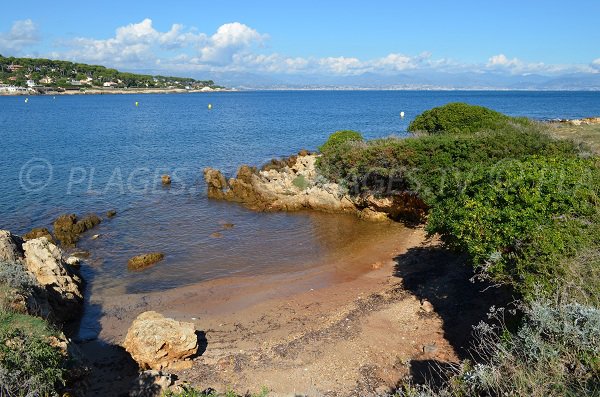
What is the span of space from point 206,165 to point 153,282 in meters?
24.8

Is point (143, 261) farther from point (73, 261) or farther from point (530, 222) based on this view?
point (530, 222)

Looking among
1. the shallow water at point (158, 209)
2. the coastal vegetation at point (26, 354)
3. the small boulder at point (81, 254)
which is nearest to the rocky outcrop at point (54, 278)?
the shallow water at point (158, 209)

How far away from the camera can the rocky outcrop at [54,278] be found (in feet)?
47.9

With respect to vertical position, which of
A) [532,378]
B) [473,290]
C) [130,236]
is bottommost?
A: [130,236]

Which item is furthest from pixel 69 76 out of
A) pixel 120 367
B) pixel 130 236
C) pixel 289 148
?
pixel 120 367

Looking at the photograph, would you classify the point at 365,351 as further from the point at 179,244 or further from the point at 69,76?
the point at 69,76

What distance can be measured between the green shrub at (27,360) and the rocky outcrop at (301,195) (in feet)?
54.2

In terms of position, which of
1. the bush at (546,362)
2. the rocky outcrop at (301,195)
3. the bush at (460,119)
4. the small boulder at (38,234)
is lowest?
the small boulder at (38,234)

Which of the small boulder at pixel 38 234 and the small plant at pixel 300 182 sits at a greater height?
the small plant at pixel 300 182

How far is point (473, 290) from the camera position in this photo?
13797 mm

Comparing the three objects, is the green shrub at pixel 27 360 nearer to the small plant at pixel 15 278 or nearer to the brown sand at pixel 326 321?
the small plant at pixel 15 278

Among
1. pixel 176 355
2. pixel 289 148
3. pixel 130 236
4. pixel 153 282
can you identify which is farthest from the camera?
pixel 289 148

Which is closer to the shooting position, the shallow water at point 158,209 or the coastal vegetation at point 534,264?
the coastal vegetation at point 534,264

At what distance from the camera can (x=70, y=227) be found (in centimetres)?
2325
